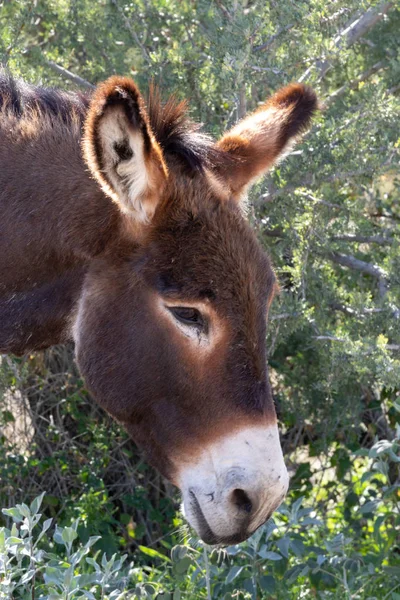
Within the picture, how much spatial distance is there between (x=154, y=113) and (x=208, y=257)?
58 cm

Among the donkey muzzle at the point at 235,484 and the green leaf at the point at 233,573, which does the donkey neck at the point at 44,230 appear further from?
the green leaf at the point at 233,573

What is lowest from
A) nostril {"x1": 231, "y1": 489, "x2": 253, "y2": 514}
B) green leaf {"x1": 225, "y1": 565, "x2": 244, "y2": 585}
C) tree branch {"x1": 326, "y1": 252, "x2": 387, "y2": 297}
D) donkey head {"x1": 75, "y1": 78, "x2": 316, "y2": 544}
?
green leaf {"x1": 225, "y1": 565, "x2": 244, "y2": 585}

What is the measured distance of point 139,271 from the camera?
9.00 feet

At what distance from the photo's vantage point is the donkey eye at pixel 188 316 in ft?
8.64

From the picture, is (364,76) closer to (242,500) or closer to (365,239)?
(365,239)

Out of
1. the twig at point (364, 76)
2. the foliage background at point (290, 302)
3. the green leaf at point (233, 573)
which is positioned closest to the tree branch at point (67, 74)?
the foliage background at point (290, 302)

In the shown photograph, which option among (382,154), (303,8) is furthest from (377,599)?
(303,8)

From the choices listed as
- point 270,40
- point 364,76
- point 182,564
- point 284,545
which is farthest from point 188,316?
point 364,76

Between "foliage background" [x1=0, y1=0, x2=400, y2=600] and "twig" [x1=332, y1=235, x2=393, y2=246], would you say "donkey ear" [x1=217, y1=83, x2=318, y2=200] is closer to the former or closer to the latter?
"foliage background" [x1=0, y1=0, x2=400, y2=600]

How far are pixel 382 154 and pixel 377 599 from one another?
2152 millimetres

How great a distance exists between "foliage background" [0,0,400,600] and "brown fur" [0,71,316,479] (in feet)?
2.44

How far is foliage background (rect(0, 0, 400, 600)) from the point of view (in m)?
3.81

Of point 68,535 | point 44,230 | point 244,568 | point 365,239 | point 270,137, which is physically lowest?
point 244,568

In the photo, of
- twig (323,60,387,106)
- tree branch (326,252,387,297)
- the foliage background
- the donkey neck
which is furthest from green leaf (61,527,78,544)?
twig (323,60,387,106)
